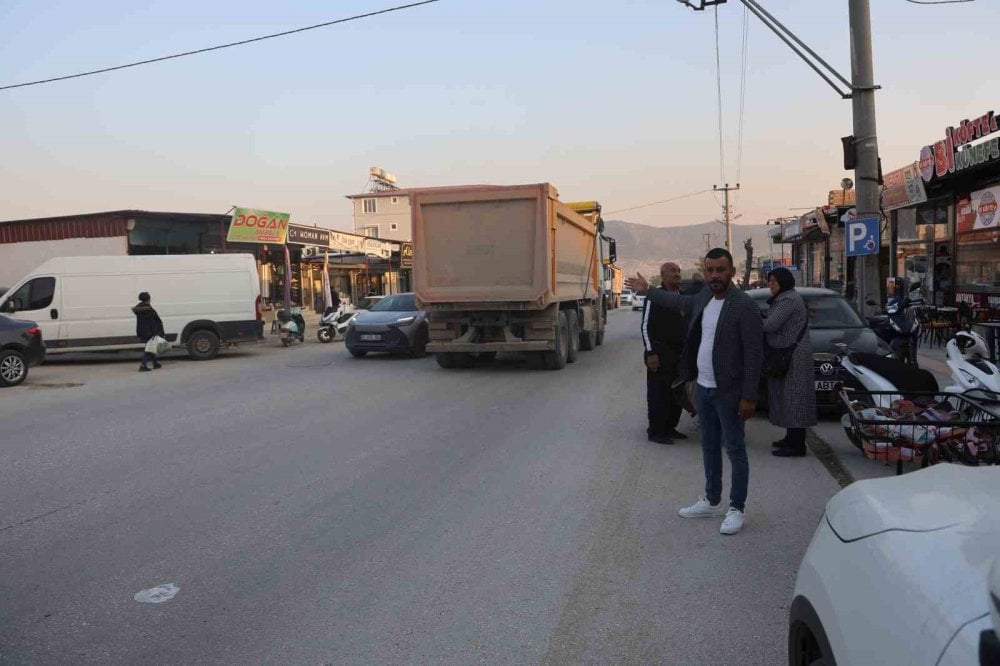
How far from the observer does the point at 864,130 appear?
1184 centimetres

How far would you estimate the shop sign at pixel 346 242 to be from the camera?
95.4ft

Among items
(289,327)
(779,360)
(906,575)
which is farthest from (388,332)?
(906,575)

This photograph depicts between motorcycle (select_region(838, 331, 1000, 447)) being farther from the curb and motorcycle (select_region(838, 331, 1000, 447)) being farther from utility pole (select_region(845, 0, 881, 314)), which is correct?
utility pole (select_region(845, 0, 881, 314))

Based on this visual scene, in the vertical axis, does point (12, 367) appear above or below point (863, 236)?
below

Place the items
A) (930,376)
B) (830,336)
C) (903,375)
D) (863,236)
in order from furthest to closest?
(863,236)
(830,336)
(930,376)
(903,375)

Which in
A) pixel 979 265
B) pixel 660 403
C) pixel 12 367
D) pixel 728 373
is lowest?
pixel 660 403

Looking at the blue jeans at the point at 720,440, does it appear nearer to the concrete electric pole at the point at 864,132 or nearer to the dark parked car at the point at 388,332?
the concrete electric pole at the point at 864,132

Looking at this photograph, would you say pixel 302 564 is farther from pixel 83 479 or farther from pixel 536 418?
pixel 536 418

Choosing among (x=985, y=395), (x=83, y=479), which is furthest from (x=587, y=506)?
(x=83, y=479)

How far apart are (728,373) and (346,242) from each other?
26.2 m

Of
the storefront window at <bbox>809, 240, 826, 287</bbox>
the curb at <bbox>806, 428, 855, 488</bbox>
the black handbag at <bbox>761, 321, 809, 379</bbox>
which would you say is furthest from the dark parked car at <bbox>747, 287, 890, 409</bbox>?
the storefront window at <bbox>809, 240, 826, 287</bbox>

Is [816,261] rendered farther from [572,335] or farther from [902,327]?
[902,327]

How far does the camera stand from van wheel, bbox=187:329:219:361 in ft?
60.0

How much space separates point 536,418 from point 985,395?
Result: 4.89 meters
